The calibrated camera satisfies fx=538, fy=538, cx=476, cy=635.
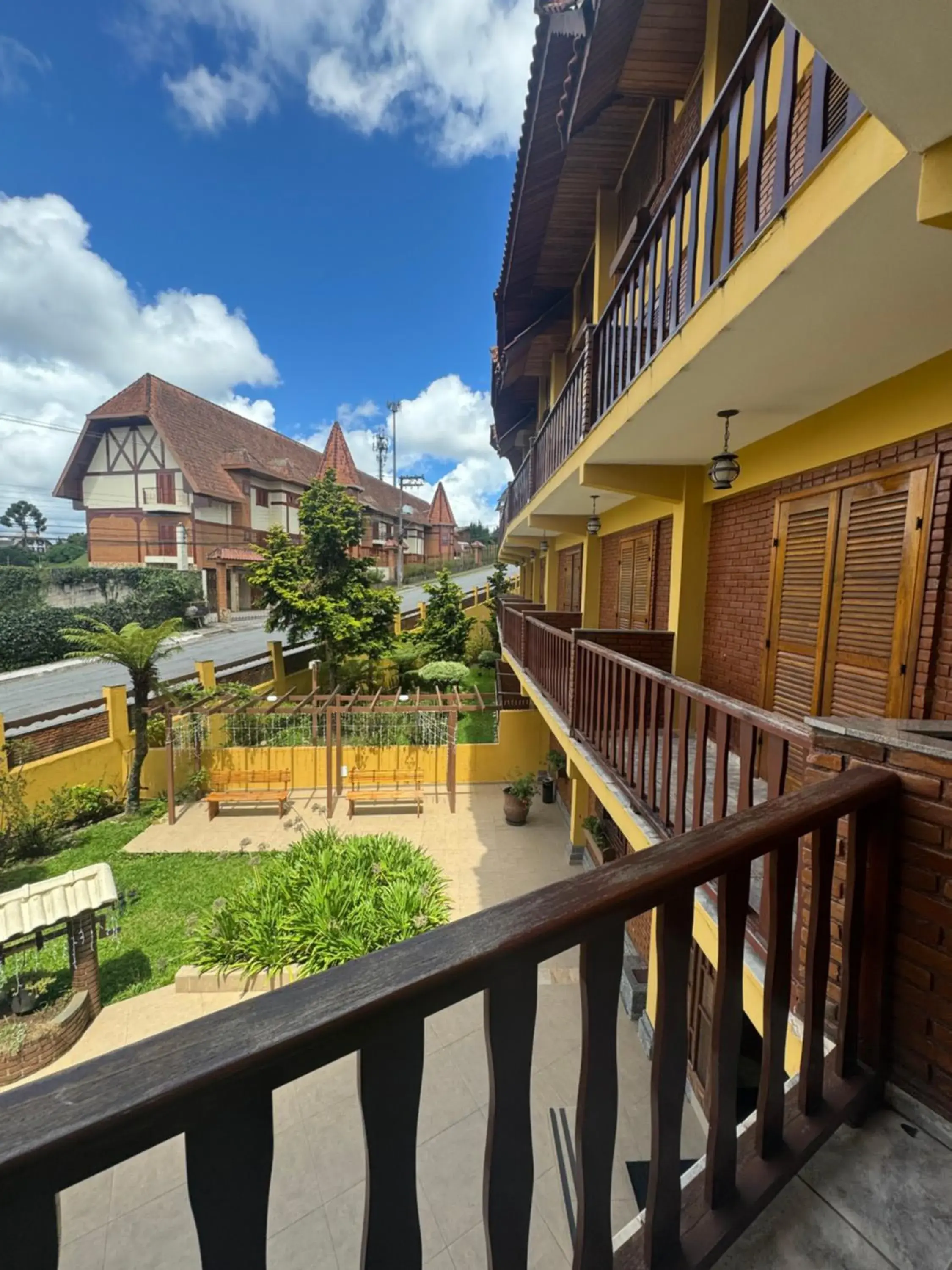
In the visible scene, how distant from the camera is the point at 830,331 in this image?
2.61 m

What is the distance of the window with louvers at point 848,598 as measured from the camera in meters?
3.21

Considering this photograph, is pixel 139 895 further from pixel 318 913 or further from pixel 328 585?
pixel 328 585

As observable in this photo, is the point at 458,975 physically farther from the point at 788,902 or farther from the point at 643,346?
the point at 643,346

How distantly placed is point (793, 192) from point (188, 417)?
32.2 m

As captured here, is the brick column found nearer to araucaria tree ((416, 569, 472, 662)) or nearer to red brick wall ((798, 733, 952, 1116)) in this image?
red brick wall ((798, 733, 952, 1116))

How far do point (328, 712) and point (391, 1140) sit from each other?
34.8 feet

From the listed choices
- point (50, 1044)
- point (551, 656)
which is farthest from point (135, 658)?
point (551, 656)

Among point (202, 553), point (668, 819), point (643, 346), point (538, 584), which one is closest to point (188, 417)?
point (202, 553)

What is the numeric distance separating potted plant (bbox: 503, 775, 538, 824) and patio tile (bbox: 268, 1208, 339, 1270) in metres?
6.68

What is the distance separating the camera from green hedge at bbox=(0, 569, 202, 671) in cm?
1775

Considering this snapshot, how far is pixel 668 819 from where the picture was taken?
11.1 feet

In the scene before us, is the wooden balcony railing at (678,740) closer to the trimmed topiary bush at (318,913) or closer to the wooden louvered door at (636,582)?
the wooden louvered door at (636,582)

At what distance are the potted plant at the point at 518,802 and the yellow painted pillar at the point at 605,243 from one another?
25.3ft

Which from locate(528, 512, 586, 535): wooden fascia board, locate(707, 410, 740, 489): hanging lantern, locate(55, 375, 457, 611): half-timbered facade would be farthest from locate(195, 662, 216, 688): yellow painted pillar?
locate(55, 375, 457, 611): half-timbered facade
